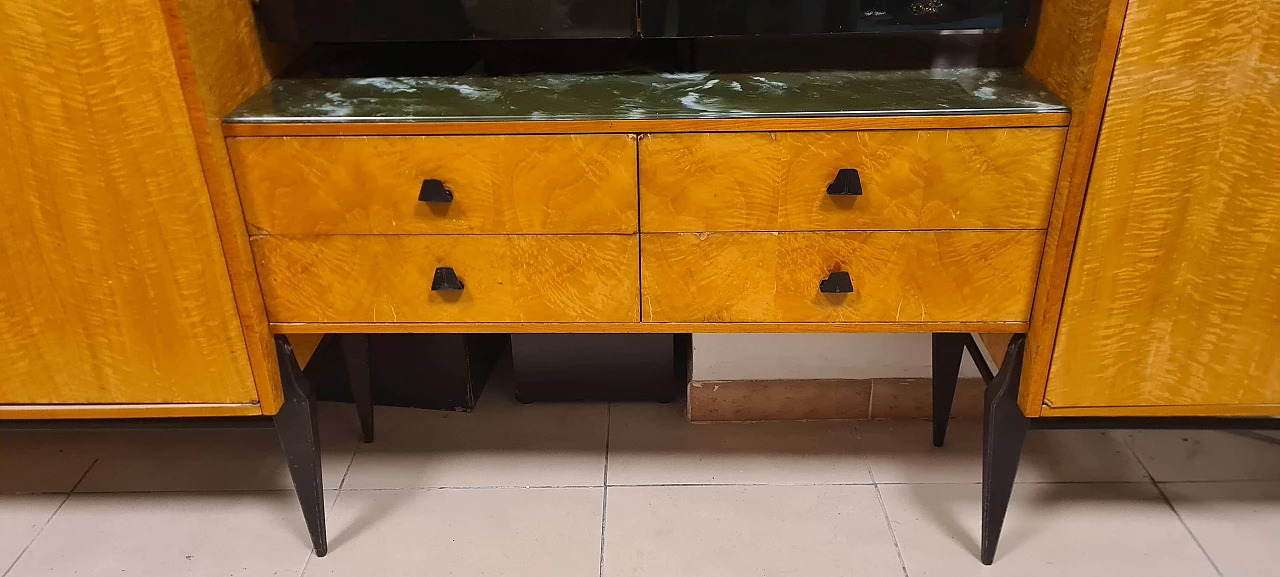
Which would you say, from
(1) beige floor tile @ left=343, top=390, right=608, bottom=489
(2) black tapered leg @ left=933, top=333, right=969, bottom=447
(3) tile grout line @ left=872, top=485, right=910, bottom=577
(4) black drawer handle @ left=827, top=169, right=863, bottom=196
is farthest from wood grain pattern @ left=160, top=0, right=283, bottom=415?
(2) black tapered leg @ left=933, top=333, right=969, bottom=447

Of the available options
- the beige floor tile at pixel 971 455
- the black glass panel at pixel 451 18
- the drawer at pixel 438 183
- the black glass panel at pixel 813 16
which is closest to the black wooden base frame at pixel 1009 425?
the beige floor tile at pixel 971 455

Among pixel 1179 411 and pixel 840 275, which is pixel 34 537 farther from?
pixel 1179 411

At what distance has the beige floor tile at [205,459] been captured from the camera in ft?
5.29

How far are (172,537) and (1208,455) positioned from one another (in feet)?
6.03

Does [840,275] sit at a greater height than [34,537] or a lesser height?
greater

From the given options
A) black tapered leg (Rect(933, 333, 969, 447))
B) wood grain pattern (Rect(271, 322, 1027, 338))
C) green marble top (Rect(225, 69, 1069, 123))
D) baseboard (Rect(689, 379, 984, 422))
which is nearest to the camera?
green marble top (Rect(225, 69, 1069, 123))

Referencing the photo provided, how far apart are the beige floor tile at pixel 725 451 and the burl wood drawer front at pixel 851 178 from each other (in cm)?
61

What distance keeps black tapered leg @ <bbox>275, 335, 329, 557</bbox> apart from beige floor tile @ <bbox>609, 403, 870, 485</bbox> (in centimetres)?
51

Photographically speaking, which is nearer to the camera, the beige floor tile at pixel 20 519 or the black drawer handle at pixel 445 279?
the black drawer handle at pixel 445 279

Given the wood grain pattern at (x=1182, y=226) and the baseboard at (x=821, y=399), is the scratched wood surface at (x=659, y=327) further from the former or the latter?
the baseboard at (x=821, y=399)

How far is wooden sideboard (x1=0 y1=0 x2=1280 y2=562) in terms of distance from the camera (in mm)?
1059

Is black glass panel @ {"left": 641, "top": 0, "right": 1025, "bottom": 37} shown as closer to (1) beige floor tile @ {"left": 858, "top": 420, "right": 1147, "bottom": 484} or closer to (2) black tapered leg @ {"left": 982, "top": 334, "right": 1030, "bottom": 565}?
(2) black tapered leg @ {"left": 982, "top": 334, "right": 1030, "bottom": 565}

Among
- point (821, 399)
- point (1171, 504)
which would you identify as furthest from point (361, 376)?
point (1171, 504)

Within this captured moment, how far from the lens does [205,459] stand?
1.68 meters
